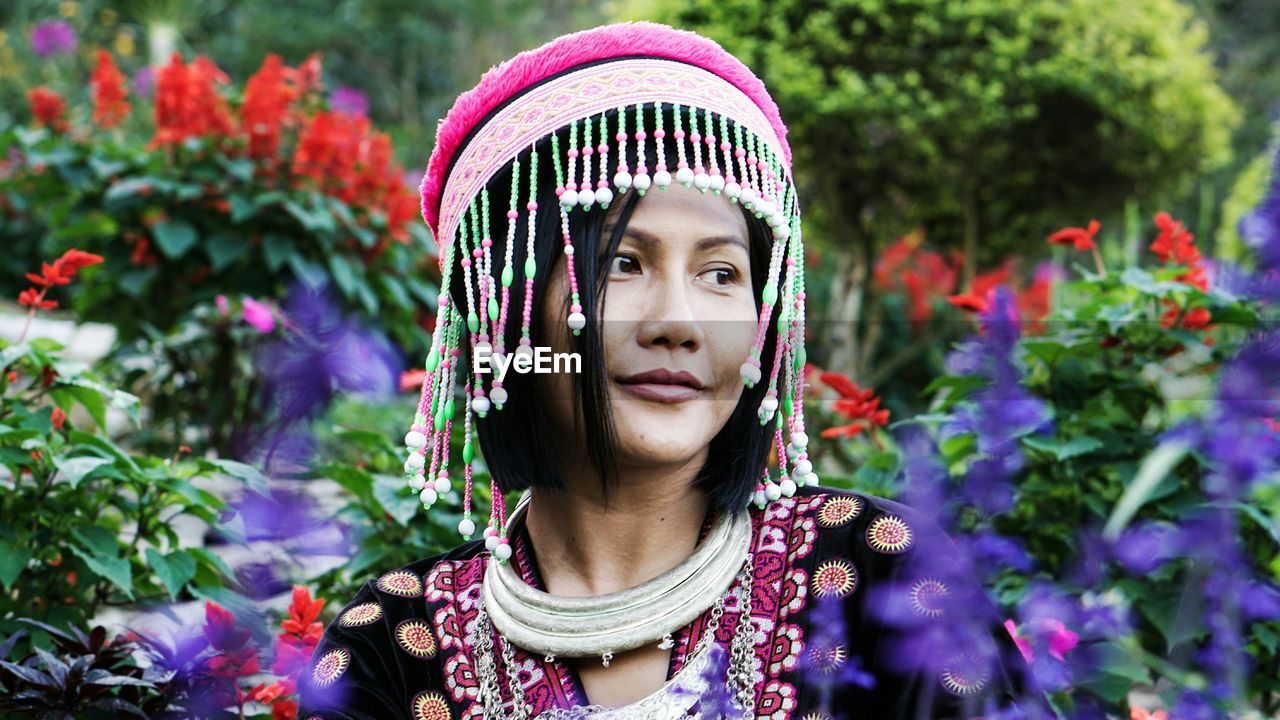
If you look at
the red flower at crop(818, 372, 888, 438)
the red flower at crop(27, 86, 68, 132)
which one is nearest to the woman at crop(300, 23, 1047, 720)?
the red flower at crop(818, 372, 888, 438)

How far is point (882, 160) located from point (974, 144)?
60 cm

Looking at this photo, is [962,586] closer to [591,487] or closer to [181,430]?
[591,487]

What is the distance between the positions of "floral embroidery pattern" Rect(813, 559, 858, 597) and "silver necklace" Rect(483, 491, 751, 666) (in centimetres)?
10

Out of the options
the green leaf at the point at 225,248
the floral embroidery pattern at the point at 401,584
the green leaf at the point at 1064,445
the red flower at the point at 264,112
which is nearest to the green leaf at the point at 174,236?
the green leaf at the point at 225,248

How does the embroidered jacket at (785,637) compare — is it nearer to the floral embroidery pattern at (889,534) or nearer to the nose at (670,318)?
the floral embroidery pattern at (889,534)

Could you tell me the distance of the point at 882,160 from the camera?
24.3ft

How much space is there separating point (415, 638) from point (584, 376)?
0.45m

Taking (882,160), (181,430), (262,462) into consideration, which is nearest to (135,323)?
(181,430)

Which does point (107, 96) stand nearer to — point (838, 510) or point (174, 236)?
point (174, 236)

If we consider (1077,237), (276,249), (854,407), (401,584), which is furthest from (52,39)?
(401,584)

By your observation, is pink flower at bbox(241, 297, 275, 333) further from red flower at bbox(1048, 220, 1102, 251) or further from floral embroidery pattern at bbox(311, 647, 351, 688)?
red flower at bbox(1048, 220, 1102, 251)

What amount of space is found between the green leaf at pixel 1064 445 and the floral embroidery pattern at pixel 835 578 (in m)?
0.73

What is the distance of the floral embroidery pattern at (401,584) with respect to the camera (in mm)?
1710

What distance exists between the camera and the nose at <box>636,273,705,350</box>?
1477mm
